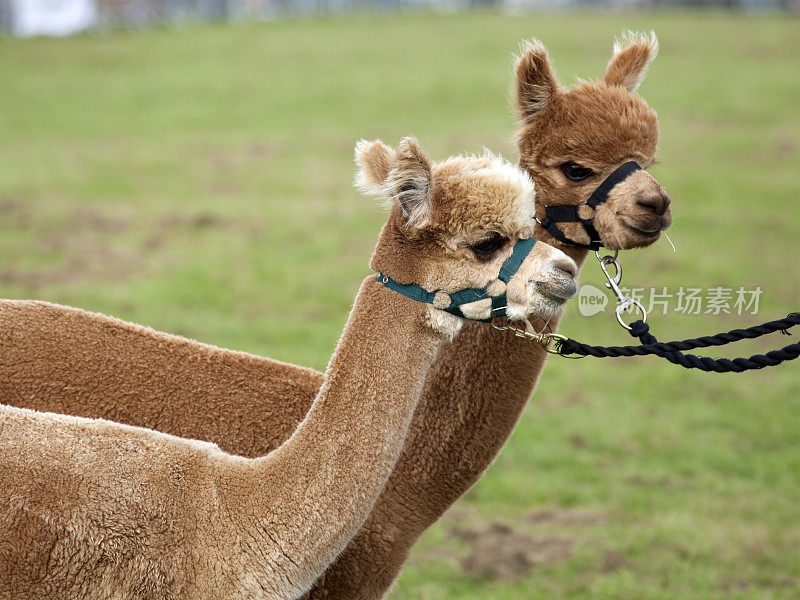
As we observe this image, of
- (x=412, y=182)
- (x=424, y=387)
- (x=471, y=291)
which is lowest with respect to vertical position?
(x=424, y=387)

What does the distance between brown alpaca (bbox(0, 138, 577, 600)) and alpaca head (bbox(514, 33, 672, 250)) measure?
0.71 metres

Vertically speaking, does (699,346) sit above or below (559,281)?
Answer: below

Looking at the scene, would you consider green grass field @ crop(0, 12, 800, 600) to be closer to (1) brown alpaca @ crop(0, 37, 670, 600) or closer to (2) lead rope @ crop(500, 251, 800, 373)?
(1) brown alpaca @ crop(0, 37, 670, 600)

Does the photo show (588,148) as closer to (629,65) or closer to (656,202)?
(656,202)

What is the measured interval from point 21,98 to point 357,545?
16.5 metres

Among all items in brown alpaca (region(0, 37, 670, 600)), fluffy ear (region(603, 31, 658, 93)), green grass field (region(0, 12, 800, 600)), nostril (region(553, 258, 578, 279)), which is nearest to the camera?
nostril (region(553, 258, 578, 279))

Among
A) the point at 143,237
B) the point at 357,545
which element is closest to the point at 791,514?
the point at 357,545

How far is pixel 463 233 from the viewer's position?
8.11 ft

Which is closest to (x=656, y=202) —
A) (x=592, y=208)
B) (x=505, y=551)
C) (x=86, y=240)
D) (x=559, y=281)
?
(x=592, y=208)

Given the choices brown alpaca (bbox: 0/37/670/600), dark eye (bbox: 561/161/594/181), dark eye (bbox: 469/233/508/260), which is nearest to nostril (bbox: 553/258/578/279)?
dark eye (bbox: 469/233/508/260)

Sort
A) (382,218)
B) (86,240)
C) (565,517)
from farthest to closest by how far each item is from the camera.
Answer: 1. (382,218)
2. (86,240)
3. (565,517)

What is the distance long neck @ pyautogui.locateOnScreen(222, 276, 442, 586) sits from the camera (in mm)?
2402

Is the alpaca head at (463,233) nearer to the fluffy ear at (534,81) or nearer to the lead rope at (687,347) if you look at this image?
the lead rope at (687,347)

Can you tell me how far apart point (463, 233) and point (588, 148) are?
91 centimetres
